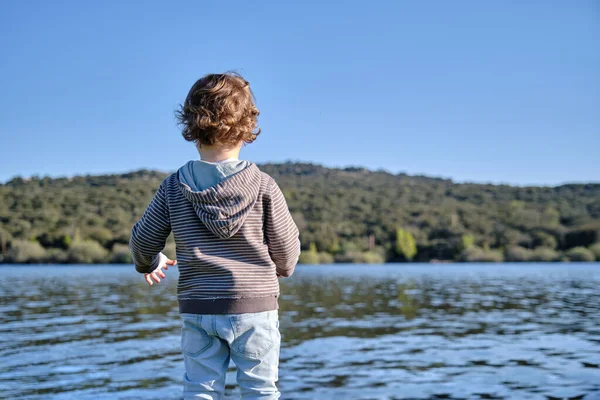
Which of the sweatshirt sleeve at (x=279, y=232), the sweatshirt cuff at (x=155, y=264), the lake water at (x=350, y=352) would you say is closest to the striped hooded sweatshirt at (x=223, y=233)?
the sweatshirt sleeve at (x=279, y=232)

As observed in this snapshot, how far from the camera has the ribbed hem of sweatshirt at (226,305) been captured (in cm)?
285

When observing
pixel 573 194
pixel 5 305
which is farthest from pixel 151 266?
pixel 573 194

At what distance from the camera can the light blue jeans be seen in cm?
285

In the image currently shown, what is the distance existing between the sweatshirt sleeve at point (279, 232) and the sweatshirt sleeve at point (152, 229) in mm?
486

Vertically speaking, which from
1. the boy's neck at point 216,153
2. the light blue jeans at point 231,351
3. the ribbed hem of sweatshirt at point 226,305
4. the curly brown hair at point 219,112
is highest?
the curly brown hair at point 219,112

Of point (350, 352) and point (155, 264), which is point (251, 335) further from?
point (350, 352)

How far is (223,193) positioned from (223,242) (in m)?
0.23

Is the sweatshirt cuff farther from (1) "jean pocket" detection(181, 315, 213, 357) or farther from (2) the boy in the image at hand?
(1) "jean pocket" detection(181, 315, 213, 357)

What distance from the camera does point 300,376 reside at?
27.4 feet

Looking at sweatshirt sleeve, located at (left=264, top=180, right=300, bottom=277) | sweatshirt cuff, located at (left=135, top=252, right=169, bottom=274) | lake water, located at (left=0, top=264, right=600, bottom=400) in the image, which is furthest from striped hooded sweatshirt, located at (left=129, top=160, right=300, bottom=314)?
lake water, located at (left=0, top=264, right=600, bottom=400)

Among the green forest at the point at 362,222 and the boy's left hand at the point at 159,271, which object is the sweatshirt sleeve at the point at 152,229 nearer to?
the boy's left hand at the point at 159,271

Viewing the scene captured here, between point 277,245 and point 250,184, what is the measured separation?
0.32m

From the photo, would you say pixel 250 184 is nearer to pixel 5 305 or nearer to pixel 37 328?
pixel 37 328

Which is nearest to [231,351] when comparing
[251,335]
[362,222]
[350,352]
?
[251,335]
